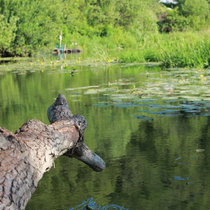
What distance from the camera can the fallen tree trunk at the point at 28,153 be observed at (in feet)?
5.36

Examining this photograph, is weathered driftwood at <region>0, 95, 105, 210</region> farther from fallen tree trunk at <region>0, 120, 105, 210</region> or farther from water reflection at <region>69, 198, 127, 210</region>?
water reflection at <region>69, 198, 127, 210</region>

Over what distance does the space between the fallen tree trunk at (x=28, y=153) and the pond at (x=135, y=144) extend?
13.3 inches

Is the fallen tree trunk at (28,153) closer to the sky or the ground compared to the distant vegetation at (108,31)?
closer to the ground

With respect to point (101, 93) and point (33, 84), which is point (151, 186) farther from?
point (33, 84)

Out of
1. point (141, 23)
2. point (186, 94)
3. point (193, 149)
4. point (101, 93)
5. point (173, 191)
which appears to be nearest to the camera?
point (173, 191)

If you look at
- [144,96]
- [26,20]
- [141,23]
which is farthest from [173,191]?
[141,23]

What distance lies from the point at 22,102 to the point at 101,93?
1.33 m

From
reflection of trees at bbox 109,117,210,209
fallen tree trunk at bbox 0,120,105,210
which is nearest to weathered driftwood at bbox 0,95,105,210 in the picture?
fallen tree trunk at bbox 0,120,105,210

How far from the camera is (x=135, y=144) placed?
12.1ft

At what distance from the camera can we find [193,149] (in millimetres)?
3420

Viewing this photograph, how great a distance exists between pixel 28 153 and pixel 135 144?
1915 mm

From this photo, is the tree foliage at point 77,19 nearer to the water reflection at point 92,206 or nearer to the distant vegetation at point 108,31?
the distant vegetation at point 108,31

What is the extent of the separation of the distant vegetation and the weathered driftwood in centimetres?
762

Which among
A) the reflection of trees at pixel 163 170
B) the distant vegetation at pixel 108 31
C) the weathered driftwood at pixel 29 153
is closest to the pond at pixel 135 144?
the reflection of trees at pixel 163 170
